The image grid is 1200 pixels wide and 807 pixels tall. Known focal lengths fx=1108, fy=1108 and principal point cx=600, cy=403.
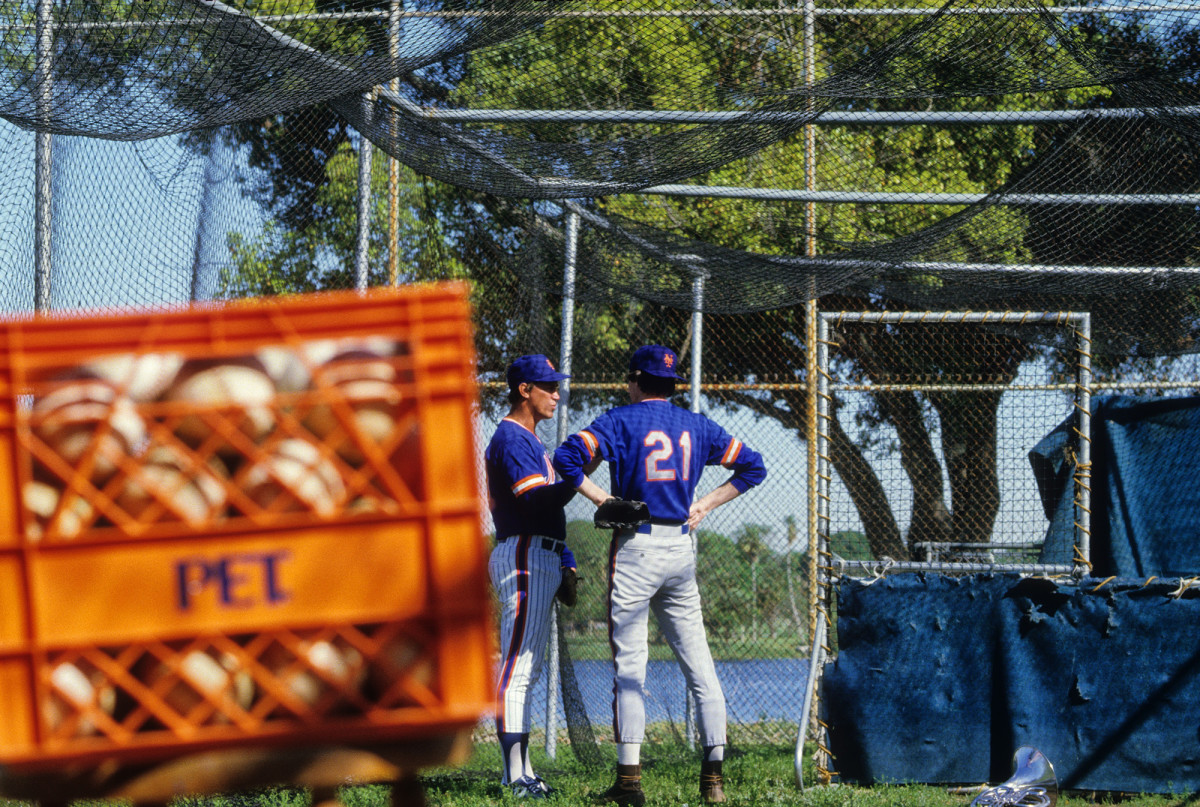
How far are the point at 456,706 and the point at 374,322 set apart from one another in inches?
21.8

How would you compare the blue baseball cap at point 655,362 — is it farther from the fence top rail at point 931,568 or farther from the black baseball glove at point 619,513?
the fence top rail at point 931,568

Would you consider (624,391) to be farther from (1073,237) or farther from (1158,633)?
(1158,633)

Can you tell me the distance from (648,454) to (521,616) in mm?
989

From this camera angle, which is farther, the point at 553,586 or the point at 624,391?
the point at 624,391

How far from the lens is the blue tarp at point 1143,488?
6.02m

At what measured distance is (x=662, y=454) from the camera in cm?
525

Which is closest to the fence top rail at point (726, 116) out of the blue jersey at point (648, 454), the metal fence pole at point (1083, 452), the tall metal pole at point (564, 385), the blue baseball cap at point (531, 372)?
the tall metal pole at point (564, 385)

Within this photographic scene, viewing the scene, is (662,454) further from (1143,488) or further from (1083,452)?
(1143,488)

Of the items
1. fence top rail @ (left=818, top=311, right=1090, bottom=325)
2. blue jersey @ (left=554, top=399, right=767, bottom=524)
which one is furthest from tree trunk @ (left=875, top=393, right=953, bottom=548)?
blue jersey @ (left=554, top=399, right=767, bottom=524)

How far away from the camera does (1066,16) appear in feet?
19.2

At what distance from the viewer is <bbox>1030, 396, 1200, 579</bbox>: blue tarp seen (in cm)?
602

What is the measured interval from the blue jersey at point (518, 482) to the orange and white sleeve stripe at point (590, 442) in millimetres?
282

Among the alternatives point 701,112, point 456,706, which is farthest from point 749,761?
point 456,706

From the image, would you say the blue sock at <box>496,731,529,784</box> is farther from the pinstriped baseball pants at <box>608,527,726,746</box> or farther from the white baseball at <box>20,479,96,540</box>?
the white baseball at <box>20,479,96,540</box>
